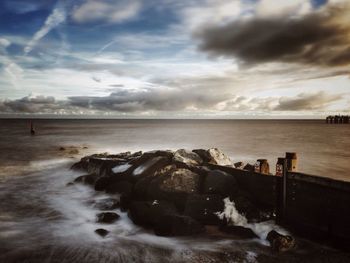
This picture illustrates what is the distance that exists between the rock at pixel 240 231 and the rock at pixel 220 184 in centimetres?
163

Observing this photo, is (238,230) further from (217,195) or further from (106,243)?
(106,243)

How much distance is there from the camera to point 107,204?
13.0m

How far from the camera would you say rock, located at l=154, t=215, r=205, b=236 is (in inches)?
379

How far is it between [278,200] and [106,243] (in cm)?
575

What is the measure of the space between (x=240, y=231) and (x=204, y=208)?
1475 millimetres

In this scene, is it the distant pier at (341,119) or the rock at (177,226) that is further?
the distant pier at (341,119)

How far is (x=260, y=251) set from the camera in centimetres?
876

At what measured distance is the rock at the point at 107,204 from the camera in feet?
40.9

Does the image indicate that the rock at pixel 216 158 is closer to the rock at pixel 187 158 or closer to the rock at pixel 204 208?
the rock at pixel 187 158

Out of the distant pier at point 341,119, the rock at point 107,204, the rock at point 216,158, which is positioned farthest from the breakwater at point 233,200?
the distant pier at point 341,119

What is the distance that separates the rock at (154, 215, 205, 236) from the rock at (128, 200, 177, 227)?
0.33 metres

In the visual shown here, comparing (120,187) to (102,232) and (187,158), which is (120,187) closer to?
(187,158)

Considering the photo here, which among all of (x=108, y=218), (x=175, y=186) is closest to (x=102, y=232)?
(x=108, y=218)

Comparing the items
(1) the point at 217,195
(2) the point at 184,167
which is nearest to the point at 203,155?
(2) the point at 184,167
